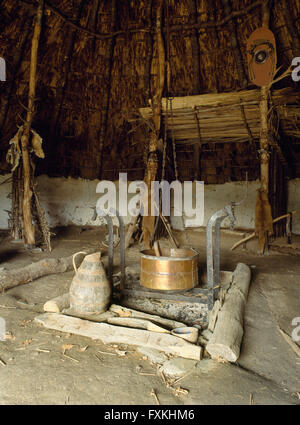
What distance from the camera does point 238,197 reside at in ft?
28.9

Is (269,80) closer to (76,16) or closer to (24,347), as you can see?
(76,16)

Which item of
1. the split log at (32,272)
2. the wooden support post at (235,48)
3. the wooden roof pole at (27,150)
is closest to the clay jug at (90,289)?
the split log at (32,272)

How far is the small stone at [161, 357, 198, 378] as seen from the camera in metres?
2.14

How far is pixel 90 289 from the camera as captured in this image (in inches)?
117

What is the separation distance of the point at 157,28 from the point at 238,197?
15.5 ft

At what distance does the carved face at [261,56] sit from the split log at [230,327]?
159 inches

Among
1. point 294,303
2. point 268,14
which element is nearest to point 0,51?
point 268,14

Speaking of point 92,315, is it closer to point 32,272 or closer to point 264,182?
point 32,272

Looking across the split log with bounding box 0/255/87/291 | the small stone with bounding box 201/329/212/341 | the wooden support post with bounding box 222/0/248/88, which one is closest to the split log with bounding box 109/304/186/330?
the small stone with bounding box 201/329/212/341

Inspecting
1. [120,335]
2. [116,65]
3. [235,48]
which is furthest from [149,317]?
[116,65]

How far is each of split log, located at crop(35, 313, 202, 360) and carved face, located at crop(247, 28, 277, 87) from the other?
16.6ft

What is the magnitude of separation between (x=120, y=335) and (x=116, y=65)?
21.8 feet

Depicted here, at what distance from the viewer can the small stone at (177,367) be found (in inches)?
84.1

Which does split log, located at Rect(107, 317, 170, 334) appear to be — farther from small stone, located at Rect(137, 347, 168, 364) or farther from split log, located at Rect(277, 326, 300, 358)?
split log, located at Rect(277, 326, 300, 358)
